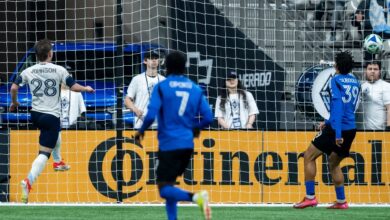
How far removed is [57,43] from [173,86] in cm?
922

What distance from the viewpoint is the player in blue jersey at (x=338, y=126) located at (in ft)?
48.7

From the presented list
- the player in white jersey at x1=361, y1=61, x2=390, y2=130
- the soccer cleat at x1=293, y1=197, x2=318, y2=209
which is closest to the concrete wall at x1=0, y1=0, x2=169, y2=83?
the player in white jersey at x1=361, y1=61, x2=390, y2=130

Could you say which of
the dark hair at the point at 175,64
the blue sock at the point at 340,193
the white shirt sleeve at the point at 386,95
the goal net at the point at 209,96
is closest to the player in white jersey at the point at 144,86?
the goal net at the point at 209,96

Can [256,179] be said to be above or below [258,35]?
below

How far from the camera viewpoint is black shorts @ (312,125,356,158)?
1510cm

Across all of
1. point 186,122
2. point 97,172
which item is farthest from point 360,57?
point 186,122

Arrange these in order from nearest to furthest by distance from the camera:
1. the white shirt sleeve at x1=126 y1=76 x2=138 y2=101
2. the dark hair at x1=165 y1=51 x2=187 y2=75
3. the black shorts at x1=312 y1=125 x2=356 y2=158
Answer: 1. the dark hair at x1=165 y1=51 x2=187 y2=75
2. the black shorts at x1=312 y1=125 x2=356 y2=158
3. the white shirt sleeve at x1=126 y1=76 x2=138 y2=101

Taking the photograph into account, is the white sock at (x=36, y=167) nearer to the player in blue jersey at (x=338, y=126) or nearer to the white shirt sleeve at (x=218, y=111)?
the player in blue jersey at (x=338, y=126)

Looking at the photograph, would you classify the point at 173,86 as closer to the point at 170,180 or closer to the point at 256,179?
the point at 170,180

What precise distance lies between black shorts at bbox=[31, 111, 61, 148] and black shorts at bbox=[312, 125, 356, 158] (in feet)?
11.1

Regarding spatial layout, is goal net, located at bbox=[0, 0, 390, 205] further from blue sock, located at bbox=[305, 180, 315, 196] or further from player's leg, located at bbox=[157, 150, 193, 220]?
player's leg, located at bbox=[157, 150, 193, 220]

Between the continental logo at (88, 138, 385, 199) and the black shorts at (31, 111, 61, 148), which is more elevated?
the black shorts at (31, 111, 61, 148)

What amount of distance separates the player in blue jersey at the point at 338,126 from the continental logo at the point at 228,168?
210 centimetres

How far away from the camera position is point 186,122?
1148 centimetres
